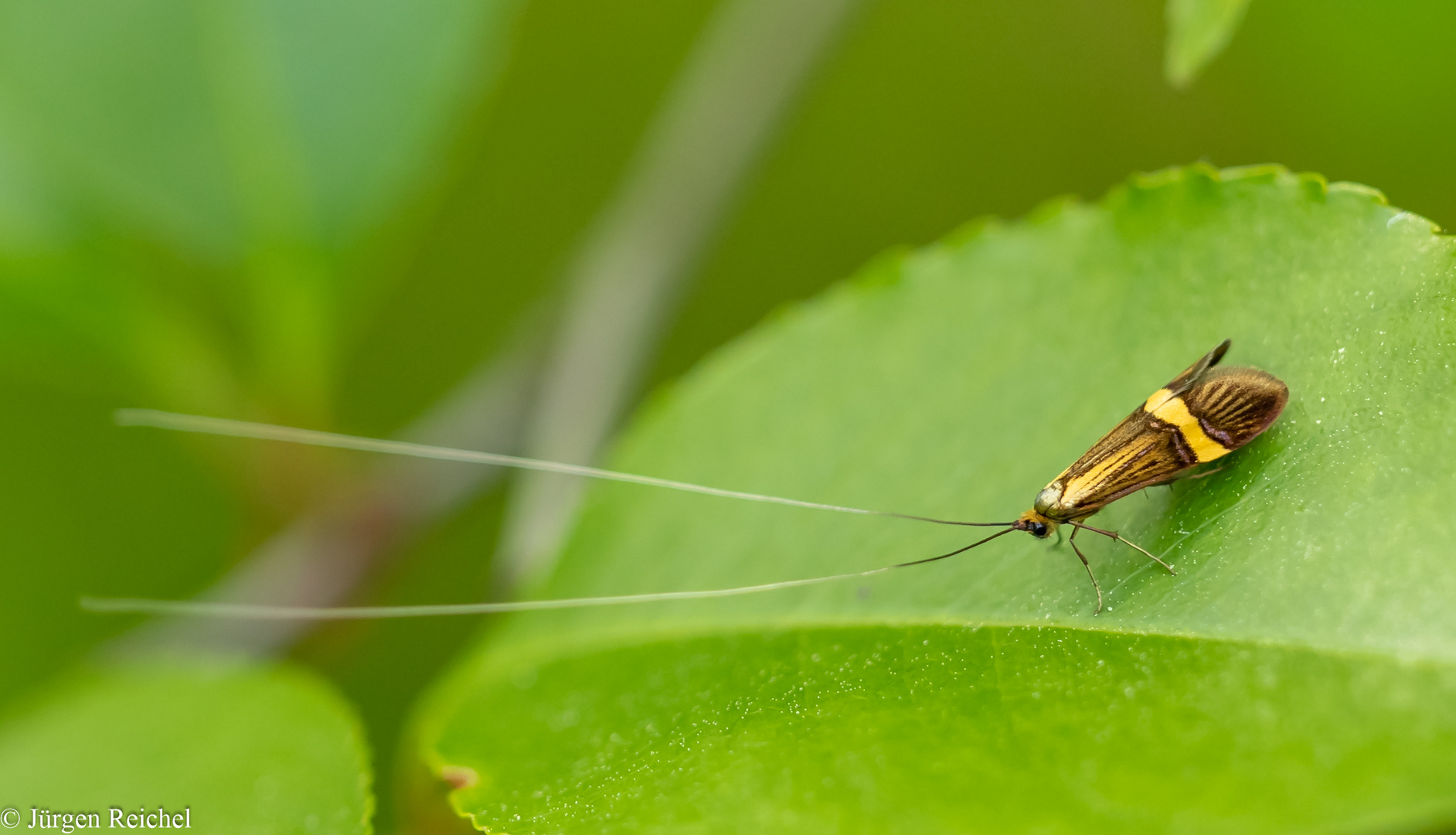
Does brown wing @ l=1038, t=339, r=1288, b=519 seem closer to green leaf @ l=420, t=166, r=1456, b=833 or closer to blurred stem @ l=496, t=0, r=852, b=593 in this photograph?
green leaf @ l=420, t=166, r=1456, b=833

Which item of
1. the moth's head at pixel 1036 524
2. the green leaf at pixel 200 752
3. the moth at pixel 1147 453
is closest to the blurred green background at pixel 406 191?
the green leaf at pixel 200 752

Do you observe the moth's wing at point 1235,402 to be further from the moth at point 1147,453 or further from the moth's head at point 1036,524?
the moth's head at point 1036,524

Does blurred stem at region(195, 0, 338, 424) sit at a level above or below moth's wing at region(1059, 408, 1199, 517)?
above

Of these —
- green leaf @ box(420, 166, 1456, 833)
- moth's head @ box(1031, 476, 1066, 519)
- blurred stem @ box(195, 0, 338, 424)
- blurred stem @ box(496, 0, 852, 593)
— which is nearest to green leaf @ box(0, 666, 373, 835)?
green leaf @ box(420, 166, 1456, 833)

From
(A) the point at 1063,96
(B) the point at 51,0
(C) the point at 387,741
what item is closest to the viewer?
(B) the point at 51,0

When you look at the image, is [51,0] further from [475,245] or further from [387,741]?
[387,741]

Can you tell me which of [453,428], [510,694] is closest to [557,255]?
[453,428]

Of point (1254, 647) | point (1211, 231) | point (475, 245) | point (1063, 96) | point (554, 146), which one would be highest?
point (554, 146)
